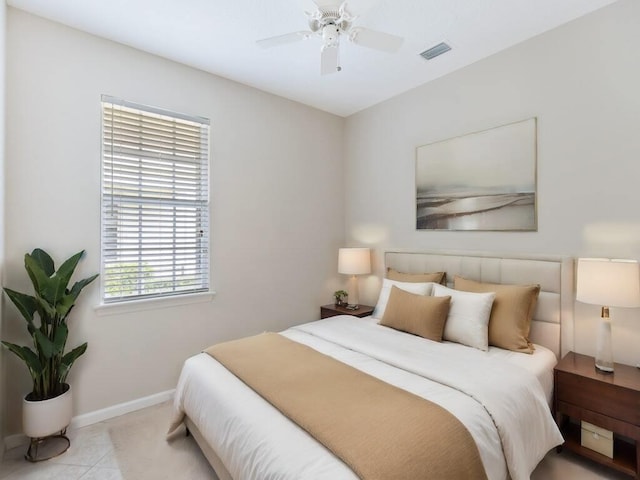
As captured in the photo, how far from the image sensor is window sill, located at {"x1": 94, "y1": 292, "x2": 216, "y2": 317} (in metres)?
2.52

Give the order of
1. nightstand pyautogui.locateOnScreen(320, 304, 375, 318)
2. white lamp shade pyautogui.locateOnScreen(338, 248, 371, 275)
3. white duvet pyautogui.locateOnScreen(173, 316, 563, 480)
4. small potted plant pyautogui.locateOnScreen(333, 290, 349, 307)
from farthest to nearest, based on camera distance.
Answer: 1. small potted plant pyautogui.locateOnScreen(333, 290, 349, 307)
2. white lamp shade pyautogui.locateOnScreen(338, 248, 371, 275)
3. nightstand pyautogui.locateOnScreen(320, 304, 375, 318)
4. white duvet pyautogui.locateOnScreen(173, 316, 563, 480)

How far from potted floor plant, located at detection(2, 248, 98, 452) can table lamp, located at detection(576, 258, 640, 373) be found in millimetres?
3265

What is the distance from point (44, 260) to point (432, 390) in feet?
8.39

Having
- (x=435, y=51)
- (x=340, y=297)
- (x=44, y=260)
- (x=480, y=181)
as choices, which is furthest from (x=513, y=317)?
(x=44, y=260)

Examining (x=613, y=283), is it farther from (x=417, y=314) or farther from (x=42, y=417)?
(x=42, y=417)

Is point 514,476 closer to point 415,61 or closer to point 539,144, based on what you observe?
point 539,144

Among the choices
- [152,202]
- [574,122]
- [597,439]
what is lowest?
[597,439]

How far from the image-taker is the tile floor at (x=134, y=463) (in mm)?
1911

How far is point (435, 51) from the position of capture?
8.80 feet

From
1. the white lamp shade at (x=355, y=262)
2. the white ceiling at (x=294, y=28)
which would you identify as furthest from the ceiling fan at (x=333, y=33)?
the white lamp shade at (x=355, y=262)

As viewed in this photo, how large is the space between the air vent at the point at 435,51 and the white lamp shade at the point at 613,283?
1.92 m

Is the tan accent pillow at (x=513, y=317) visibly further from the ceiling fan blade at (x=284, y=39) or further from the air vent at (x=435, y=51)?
the ceiling fan blade at (x=284, y=39)

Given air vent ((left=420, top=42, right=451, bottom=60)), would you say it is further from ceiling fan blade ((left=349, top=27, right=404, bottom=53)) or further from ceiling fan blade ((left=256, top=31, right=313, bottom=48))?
ceiling fan blade ((left=256, top=31, right=313, bottom=48))

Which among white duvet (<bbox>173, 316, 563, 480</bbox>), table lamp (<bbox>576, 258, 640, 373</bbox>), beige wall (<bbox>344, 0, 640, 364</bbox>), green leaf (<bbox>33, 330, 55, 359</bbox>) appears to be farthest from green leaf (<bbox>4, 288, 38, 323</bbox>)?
table lamp (<bbox>576, 258, 640, 373</bbox>)
